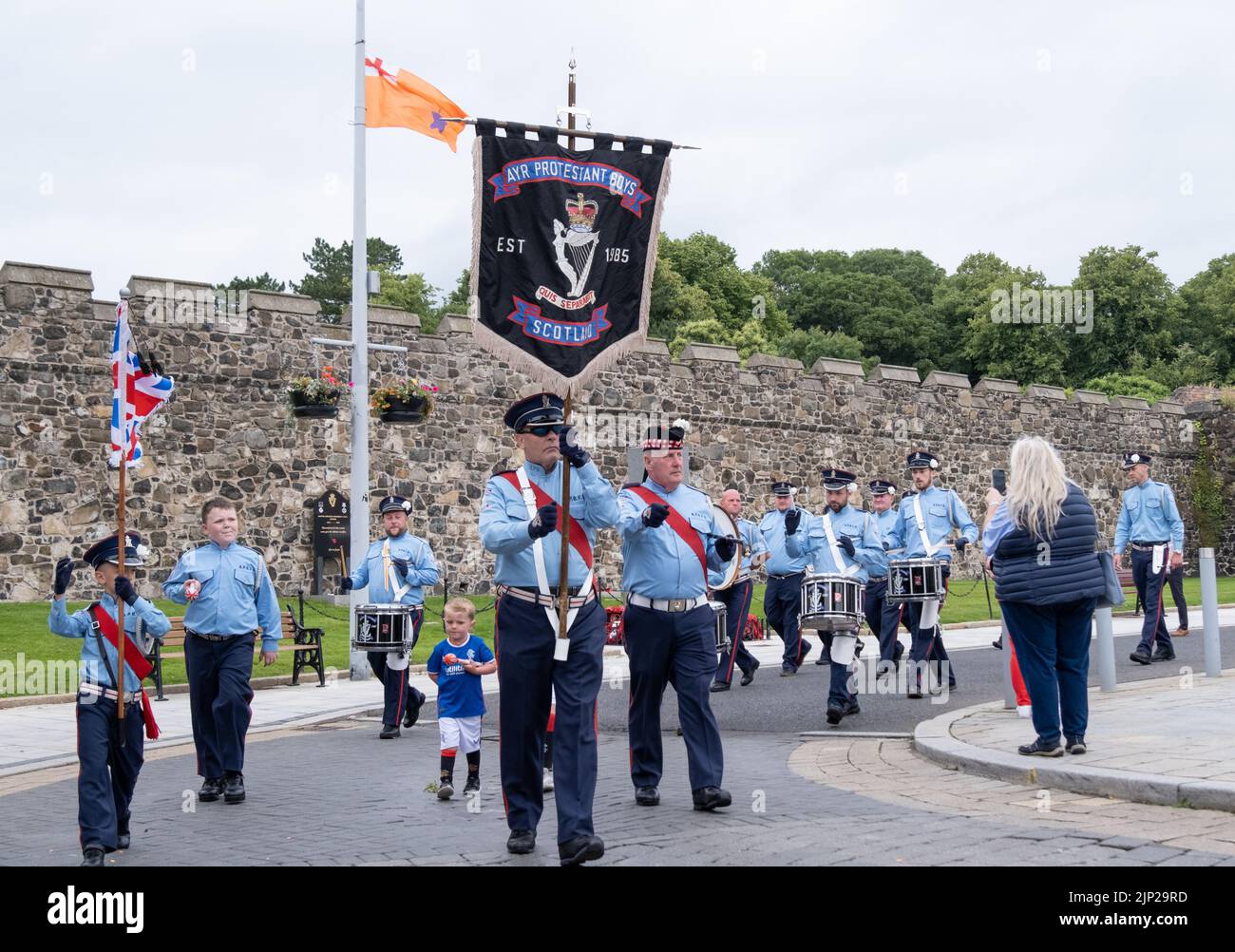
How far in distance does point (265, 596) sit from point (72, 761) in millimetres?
2514

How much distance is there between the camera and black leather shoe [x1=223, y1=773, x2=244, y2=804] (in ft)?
27.9

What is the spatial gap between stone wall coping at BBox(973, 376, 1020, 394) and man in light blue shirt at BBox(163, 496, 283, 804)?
2944cm

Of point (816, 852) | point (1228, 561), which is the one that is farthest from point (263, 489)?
point (1228, 561)

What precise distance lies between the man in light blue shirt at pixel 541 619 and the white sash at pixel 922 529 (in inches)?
282

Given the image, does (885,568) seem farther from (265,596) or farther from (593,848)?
(593,848)

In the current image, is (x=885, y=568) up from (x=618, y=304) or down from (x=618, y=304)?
down

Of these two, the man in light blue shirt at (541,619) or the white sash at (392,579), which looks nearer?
the man in light blue shirt at (541,619)

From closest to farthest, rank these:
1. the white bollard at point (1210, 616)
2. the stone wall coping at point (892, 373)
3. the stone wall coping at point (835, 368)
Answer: the white bollard at point (1210, 616), the stone wall coping at point (835, 368), the stone wall coping at point (892, 373)

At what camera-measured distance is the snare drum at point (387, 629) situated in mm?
11570

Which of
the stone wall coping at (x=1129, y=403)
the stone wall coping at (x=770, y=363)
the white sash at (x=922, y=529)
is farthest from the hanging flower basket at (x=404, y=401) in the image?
the stone wall coping at (x=1129, y=403)

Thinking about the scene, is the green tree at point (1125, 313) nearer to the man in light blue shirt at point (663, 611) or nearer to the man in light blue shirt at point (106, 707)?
the man in light blue shirt at point (663, 611)

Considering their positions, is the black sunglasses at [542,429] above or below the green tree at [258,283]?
below

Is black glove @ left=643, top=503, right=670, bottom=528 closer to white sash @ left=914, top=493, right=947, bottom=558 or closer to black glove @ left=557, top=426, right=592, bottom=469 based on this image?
black glove @ left=557, top=426, right=592, bottom=469

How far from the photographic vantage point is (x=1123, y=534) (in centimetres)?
1609
